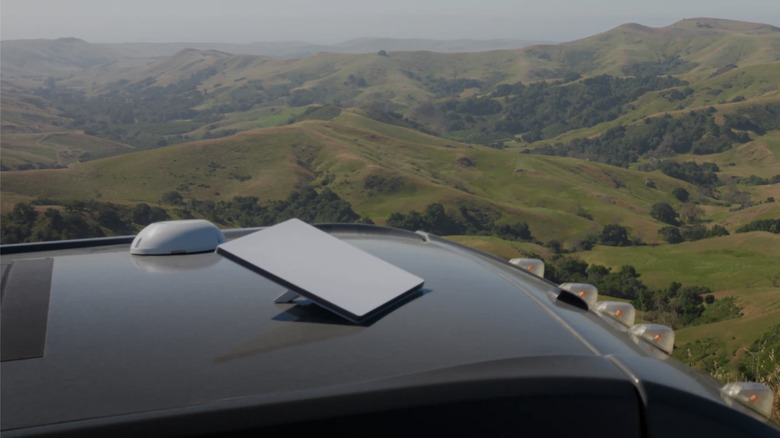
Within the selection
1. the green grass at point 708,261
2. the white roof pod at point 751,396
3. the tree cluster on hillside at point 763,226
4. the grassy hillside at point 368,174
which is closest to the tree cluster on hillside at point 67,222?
the grassy hillside at point 368,174

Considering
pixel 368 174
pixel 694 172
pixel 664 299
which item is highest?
pixel 664 299

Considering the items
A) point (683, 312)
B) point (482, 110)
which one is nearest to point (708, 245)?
point (683, 312)

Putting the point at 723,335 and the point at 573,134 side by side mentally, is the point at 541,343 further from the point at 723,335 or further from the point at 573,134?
the point at 573,134

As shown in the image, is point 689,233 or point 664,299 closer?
point 664,299

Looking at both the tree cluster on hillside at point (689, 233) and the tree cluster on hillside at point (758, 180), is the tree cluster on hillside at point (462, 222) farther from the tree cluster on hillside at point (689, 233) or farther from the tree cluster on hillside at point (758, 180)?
the tree cluster on hillside at point (758, 180)

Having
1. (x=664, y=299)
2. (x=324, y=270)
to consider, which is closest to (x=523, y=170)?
(x=664, y=299)

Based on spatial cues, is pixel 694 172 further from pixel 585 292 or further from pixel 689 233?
pixel 585 292
